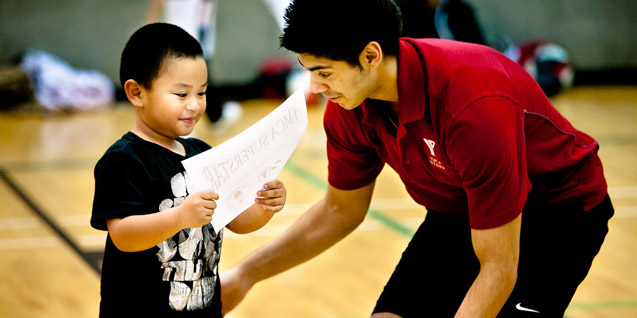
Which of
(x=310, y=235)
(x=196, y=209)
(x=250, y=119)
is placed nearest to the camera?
(x=196, y=209)

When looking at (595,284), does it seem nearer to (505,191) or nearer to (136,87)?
(505,191)

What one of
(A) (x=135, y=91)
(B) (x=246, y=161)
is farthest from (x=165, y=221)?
(A) (x=135, y=91)

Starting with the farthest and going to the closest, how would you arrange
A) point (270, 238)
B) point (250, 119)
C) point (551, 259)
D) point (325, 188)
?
point (250, 119) < point (325, 188) < point (270, 238) < point (551, 259)

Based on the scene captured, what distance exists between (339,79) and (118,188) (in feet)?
1.79

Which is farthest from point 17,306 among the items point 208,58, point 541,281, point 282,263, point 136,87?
point 208,58

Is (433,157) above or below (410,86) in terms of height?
below

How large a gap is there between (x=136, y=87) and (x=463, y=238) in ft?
3.23

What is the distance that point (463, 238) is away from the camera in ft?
6.59

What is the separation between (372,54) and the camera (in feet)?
5.37

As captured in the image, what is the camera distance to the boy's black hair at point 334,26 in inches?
62.1

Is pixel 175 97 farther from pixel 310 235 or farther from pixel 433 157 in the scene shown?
pixel 310 235

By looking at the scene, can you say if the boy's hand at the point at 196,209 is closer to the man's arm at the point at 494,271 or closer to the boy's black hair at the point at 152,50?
the boy's black hair at the point at 152,50

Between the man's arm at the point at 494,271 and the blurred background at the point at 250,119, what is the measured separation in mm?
1309

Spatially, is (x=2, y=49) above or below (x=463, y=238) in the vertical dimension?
below
